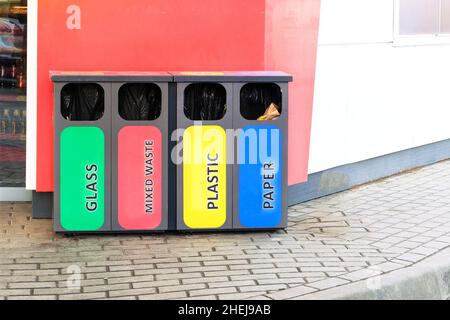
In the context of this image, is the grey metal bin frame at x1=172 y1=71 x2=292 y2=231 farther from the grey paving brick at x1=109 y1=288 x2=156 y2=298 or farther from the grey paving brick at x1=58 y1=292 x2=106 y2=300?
the grey paving brick at x1=58 y1=292 x2=106 y2=300

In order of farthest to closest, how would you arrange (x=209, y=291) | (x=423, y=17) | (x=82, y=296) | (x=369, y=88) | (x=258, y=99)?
(x=423, y=17) → (x=369, y=88) → (x=258, y=99) → (x=209, y=291) → (x=82, y=296)

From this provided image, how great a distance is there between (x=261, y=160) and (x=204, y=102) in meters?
0.62

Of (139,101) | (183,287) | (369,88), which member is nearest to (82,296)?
(183,287)

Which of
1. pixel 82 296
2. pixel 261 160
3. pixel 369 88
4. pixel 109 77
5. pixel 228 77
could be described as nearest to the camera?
pixel 82 296

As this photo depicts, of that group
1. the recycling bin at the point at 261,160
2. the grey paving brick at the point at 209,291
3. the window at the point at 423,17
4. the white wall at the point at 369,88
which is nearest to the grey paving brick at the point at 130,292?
the grey paving brick at the point at 209,291

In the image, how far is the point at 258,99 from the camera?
6.70 m

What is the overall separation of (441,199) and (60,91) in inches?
154

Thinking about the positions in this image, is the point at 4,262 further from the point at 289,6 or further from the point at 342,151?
the point at 342,151

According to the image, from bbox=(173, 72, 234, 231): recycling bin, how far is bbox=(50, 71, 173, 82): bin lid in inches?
4.9

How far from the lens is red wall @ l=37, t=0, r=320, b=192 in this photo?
6648mm

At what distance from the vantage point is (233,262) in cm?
589

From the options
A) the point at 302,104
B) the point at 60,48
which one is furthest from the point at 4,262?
the point at 302,104

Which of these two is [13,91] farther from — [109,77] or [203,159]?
[203,159]
